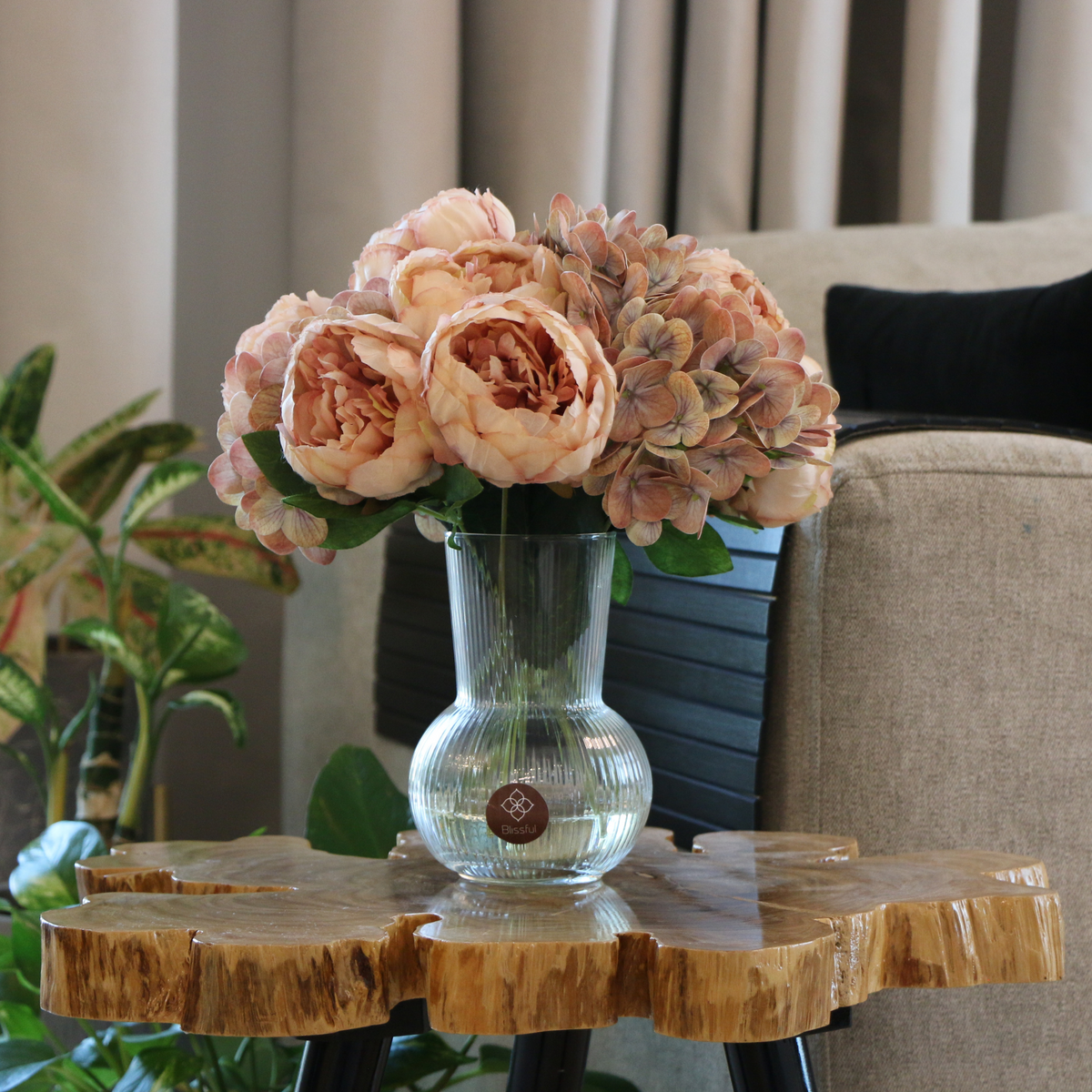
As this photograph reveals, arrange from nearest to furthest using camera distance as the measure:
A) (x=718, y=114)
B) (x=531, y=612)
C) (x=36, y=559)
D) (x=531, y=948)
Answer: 1. (x=531, y=948)
2. (x=531, y=612)
3. (x=36, y=559)
4. (x=718, y=114)

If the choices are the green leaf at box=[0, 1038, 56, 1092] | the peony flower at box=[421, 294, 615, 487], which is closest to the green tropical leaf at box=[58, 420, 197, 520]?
the green leaf at box=[0, 1038, 56, 1092]

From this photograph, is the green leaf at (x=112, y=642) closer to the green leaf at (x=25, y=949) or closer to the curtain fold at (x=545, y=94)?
the green leaf at (x=25, y=949)

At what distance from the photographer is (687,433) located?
1.72 feet

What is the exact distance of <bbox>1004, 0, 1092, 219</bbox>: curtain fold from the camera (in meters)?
1.68

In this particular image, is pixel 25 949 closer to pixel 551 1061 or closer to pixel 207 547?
pixel 551 1061

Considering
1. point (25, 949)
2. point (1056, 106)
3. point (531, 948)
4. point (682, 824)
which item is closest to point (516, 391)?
point (531, 948)

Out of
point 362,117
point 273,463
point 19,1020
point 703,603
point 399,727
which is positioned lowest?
point 19,1020

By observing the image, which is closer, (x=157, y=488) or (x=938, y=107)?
(x=157, y=488)

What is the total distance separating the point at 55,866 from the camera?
792mm

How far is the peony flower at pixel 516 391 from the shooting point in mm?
490

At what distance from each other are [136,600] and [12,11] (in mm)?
654

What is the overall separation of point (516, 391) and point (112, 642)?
→ 0.71m

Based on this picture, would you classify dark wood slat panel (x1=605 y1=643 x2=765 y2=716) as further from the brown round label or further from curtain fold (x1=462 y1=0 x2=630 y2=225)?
curtain fold (x1=462 y1=0 x2=630 y2=225)

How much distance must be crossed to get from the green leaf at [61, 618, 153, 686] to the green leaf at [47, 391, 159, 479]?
0.19 m
